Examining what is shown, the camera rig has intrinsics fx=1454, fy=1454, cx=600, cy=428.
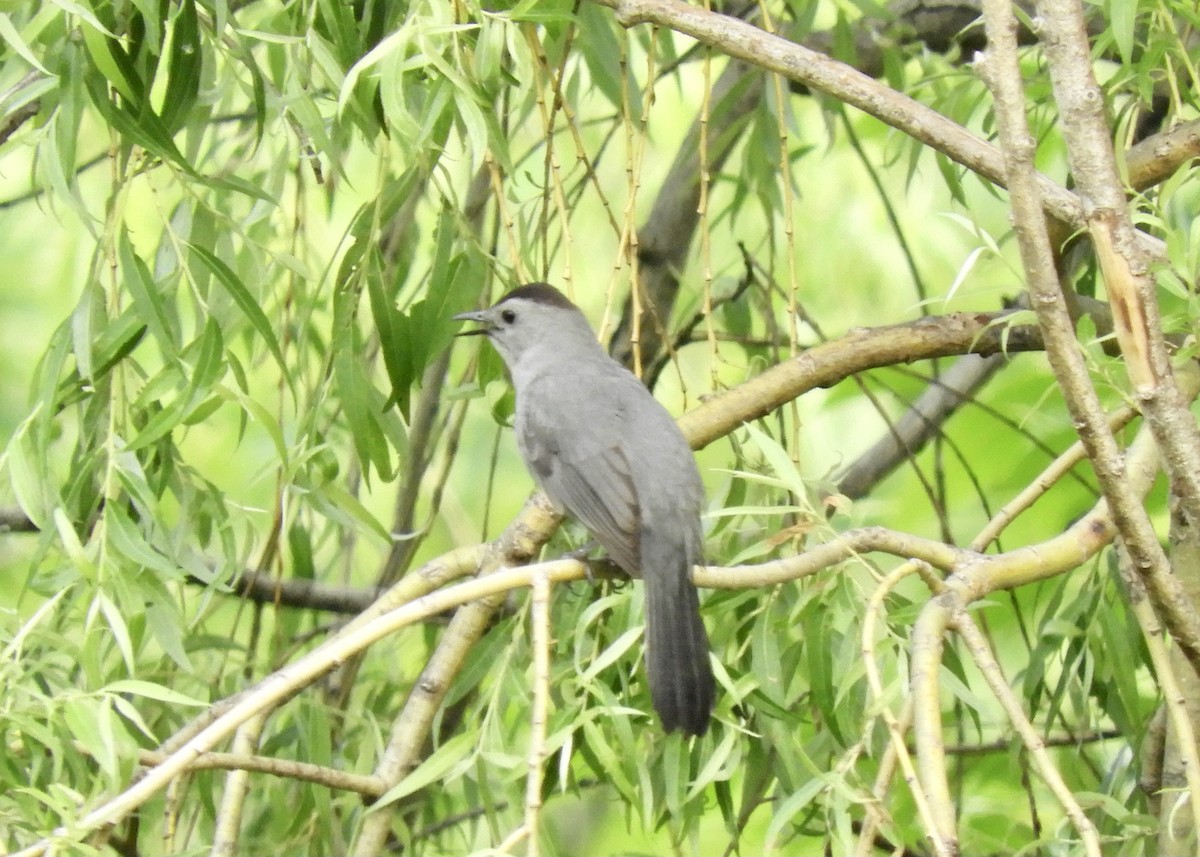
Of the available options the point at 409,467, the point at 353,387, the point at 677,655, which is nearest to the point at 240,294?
the point at 353,387

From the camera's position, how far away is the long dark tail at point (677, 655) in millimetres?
2236

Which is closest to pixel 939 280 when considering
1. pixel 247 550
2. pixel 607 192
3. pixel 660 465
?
pixel 607 192

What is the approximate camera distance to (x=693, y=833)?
7.63ft

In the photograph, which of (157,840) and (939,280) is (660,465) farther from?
(939,280)

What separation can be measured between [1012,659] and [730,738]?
2118mm

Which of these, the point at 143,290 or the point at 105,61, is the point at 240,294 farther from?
the point at 105,61

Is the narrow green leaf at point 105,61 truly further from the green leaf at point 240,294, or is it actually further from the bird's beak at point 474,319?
the bird's beak at point 474,319

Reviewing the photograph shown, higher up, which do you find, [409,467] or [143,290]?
[409,467]

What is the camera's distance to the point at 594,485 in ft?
9.45

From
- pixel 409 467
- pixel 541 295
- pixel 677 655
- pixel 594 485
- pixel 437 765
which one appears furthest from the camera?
pixel 409 467

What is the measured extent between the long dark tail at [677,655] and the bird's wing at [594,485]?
0.18m

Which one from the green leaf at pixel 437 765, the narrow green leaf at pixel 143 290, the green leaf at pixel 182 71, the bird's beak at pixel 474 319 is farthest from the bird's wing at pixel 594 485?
the green leaf at pixel 182 71

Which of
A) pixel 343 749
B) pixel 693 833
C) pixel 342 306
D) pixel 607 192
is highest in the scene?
pixel 607 192

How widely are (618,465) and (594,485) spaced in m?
0.08
